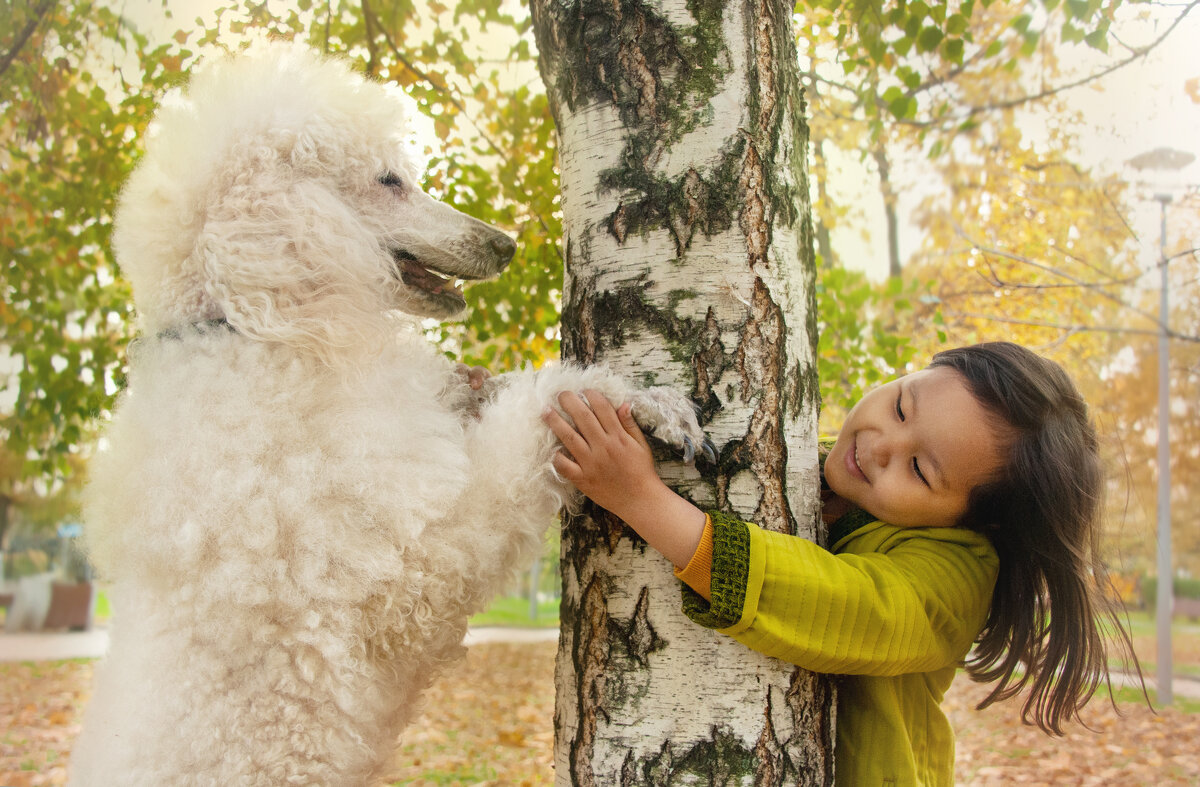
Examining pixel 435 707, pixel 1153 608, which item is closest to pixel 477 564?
pixel 435 707

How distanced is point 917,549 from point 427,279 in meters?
1.15

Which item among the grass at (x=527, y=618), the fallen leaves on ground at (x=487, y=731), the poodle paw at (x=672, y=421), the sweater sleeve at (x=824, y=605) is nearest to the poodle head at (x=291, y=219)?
the poodle paw at (x=672, y=421)

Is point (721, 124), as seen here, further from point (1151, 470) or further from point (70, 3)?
point (1151, 470)

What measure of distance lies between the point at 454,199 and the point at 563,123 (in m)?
1.73

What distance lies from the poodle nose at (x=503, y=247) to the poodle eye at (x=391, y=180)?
0.76 feet

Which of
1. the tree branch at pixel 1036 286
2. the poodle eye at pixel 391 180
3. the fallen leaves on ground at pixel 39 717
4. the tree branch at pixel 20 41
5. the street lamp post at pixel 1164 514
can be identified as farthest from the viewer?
the street lamp post at pixel 1164 514

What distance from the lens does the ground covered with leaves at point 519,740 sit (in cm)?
581

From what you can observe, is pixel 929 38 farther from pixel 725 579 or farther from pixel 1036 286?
pixel 725 579

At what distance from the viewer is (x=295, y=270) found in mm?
1326

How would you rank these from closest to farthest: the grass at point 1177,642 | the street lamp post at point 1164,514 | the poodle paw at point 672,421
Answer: the poodle paw at point 672,421 → the street lamp post at point 1164,514 → the grass at point 1177,642

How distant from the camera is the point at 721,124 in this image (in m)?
1.30

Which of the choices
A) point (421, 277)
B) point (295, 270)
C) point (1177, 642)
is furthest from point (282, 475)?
point (1177, 642)

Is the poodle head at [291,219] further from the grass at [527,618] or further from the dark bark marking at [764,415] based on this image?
the grass at [527,618]

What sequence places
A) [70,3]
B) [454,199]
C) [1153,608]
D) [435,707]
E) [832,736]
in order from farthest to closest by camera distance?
[1153,608], [435,707], [70,3], [454,199], [832,736]
